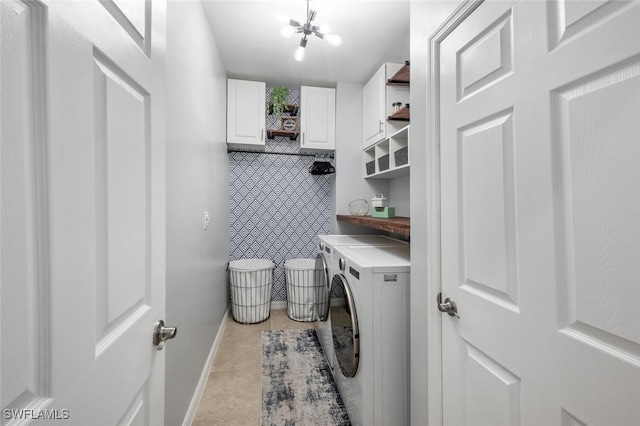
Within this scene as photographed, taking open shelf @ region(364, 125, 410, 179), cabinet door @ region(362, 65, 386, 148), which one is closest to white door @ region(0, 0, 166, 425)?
open shelf @ region(364, 125, 410, 179)

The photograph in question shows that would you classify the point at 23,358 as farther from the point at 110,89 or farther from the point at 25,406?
the point at 110,89

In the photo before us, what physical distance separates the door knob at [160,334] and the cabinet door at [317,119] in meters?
2.40

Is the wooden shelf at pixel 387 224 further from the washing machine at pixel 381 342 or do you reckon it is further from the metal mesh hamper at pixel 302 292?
the metal mesh hamper at pixel 302 292

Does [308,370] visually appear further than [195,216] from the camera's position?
Yes

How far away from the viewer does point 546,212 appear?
66cm

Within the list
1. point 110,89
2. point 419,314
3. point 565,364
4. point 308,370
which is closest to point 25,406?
point 110,89

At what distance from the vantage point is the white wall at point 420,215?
3.67 feet

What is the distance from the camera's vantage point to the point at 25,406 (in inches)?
14.2

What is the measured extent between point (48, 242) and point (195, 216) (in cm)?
137

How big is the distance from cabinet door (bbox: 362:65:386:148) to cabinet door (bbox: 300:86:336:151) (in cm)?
35

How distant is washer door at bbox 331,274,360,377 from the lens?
1.38 meters

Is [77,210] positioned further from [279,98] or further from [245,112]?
[279,98]

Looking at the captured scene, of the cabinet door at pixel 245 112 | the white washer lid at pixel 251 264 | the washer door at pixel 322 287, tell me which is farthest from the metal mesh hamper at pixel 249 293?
the cabinet door at pixel 245 112

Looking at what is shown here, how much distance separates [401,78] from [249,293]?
2484 millimetres
